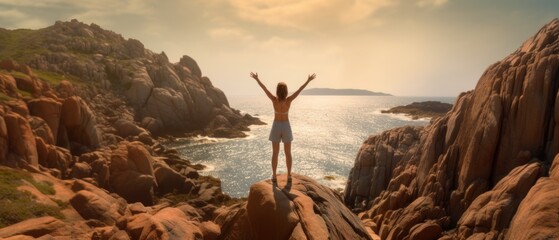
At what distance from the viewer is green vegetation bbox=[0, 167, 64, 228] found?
60.5 feet

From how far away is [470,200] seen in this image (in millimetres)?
23094

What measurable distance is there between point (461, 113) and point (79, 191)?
101ft

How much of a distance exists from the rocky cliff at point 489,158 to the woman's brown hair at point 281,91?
11.4 metres

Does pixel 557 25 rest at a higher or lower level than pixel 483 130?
higher

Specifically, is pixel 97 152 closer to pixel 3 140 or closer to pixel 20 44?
pixel 3 140

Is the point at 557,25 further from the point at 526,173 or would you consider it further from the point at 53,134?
the point at 53,134

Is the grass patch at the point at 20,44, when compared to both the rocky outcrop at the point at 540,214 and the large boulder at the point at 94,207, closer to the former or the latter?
the large boulder at the point at 94,207

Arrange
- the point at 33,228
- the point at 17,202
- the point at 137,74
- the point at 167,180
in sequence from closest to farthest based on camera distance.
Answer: the point at 33,228 → the point at 17,202 → the point at 167,180 → the point at 137,74

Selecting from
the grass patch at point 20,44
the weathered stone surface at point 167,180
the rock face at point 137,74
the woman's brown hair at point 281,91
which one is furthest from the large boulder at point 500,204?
the grass patch at point 20,44

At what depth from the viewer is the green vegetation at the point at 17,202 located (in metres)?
18.5

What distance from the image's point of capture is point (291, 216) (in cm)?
1149

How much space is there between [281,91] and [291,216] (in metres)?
4.84

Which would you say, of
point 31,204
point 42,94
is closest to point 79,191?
point 31,204

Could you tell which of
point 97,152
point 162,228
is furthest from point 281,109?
point 97,152
